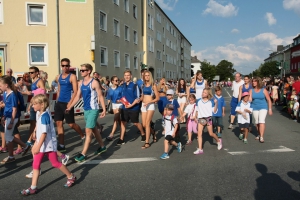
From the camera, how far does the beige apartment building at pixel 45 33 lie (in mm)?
19375

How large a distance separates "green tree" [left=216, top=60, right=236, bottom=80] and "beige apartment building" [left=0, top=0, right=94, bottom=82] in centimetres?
11470

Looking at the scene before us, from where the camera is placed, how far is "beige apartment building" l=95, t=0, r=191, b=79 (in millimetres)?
22594

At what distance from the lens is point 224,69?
430 feet

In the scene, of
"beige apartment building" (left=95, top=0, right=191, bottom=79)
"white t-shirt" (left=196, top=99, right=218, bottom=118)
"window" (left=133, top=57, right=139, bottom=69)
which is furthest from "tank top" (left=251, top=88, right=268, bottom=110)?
"window" (left=133, top=57, right=139, bottom=69)

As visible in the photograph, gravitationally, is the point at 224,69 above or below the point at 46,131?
above

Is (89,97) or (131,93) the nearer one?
(89,97)

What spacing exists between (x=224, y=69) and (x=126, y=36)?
10958cm

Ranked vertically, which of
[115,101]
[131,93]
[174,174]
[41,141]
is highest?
[131,93]

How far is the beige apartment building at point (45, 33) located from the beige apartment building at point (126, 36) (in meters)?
1.27

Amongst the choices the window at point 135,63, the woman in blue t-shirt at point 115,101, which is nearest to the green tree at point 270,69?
the window at point 135,63

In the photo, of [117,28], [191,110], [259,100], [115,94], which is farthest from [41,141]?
[117,28]

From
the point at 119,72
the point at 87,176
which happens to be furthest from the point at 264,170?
the point at 119,72

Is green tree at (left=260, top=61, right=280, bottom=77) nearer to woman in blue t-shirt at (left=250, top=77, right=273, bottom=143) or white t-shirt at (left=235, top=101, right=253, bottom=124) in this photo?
woman in blue t-shirt at (left=250, top=77, right=273, bottom=143)

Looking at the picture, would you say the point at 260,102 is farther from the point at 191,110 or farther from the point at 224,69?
the point at 224,69
